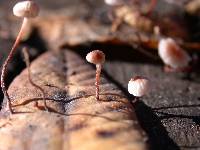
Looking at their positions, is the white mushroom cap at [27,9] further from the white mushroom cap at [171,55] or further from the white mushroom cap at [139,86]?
the white mushroom cap at [171,55]

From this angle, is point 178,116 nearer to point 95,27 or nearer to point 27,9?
point 27,9

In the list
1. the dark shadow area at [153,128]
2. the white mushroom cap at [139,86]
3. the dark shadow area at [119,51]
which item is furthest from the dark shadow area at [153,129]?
the dark shadow area at [119,51]

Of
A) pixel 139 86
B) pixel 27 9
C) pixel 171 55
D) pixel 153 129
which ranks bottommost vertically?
pixel 153 129

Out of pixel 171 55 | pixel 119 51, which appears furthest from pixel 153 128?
pixel 119 51

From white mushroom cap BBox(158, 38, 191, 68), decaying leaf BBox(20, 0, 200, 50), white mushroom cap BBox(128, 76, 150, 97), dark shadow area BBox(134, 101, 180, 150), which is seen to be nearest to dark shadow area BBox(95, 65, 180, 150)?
dark shadow area BBox(134, 101, 180, 150)

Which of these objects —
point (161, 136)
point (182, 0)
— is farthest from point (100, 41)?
point (161, 136)

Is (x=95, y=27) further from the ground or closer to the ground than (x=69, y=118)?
further from the ground

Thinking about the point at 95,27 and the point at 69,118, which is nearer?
the point at 69,118

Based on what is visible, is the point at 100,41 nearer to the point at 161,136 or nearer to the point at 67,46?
the point at 67,46
